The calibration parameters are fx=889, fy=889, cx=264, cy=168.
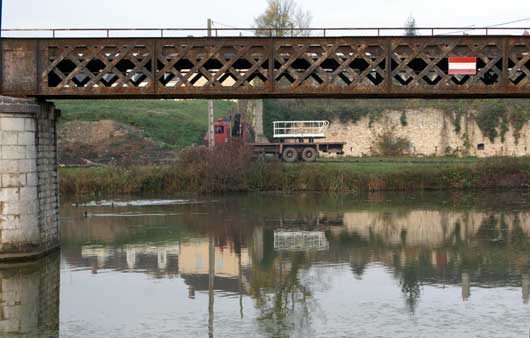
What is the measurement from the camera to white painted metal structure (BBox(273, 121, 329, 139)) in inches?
2377

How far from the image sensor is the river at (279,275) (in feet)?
58.5

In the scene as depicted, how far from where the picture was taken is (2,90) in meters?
26.4

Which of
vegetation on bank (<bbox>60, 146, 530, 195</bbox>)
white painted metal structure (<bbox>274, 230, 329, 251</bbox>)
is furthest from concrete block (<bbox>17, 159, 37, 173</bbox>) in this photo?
vegetation on bank (<bbox>60, 146, 530, 195</bbox>)

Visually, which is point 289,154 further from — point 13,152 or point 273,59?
point 13,152

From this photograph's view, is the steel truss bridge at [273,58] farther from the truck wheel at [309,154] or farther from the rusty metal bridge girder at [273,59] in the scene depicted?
the truck wheel at [309,154]

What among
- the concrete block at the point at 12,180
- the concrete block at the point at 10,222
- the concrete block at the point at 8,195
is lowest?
the concrete block at the point at 10,222

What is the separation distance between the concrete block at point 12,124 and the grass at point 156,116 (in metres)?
36.8

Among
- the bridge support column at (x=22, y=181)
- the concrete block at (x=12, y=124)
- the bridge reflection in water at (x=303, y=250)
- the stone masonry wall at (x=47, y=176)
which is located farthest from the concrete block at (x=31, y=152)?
the bridge reflection in water at (x=303, y=250)

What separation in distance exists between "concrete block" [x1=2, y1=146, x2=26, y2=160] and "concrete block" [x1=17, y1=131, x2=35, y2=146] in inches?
6.6

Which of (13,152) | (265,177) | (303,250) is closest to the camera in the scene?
(13,152)

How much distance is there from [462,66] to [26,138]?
1307 cm

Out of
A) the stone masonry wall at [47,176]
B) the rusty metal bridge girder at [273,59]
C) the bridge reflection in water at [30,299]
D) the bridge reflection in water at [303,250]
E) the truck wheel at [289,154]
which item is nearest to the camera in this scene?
the bridge reflection in water at [30,299]

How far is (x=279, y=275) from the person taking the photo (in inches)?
934

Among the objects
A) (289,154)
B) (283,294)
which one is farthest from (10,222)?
(289,154)
